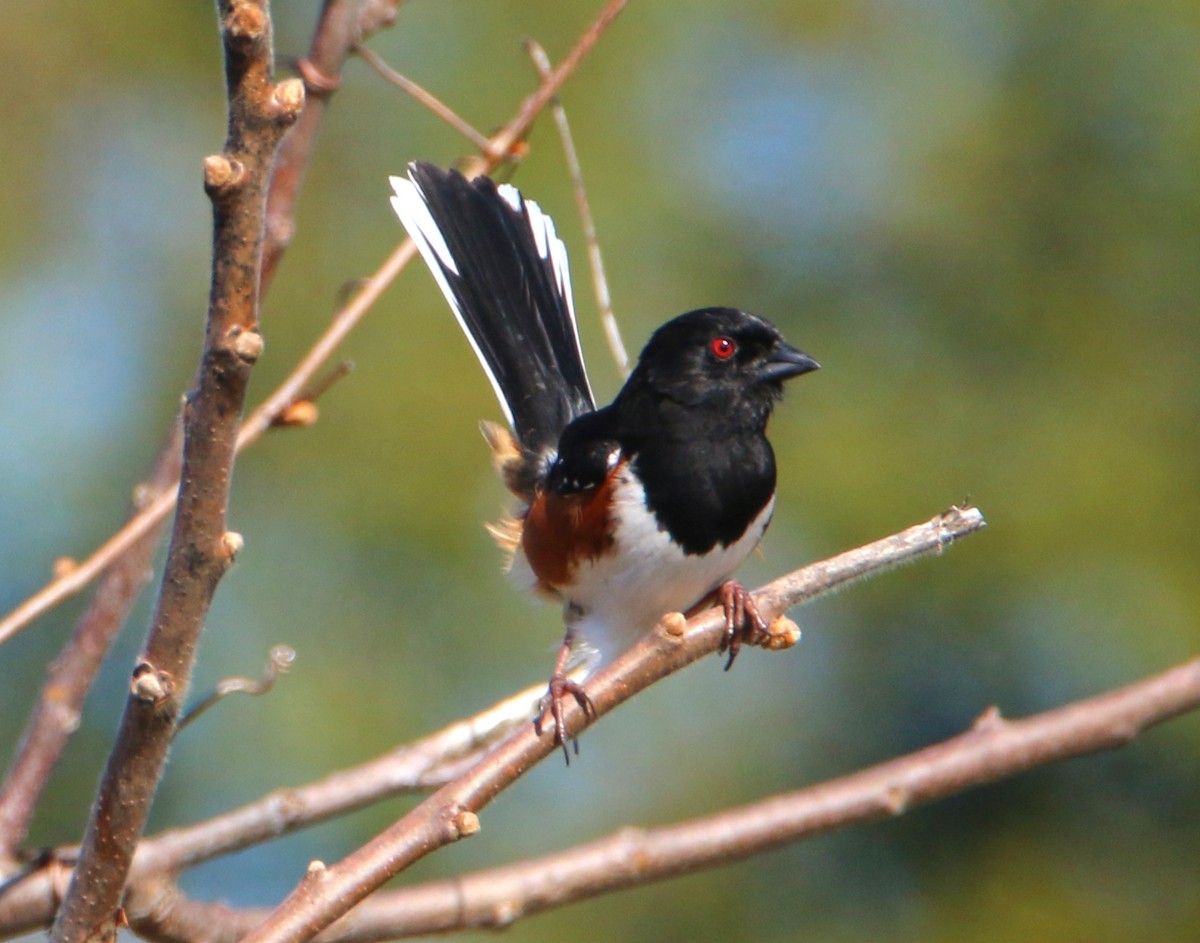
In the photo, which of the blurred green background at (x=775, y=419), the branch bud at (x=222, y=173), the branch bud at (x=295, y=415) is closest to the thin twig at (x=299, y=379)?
the branch bud at (x=295, y=415)

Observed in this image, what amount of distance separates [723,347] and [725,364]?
33mm

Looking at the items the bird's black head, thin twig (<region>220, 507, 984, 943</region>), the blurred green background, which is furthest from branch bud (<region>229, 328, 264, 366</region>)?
the blurred green background

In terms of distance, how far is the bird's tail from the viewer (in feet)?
9.61

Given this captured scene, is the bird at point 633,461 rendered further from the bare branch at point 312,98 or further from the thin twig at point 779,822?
the bare branch at point 312,98

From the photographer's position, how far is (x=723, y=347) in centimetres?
265

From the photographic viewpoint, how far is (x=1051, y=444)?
21.3 feet

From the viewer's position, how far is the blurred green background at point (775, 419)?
223 inches

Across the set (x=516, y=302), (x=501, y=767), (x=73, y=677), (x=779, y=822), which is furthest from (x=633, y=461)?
(x=501, y=767)

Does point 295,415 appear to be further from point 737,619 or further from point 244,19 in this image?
point 244,19

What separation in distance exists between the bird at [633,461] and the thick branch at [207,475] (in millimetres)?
1030

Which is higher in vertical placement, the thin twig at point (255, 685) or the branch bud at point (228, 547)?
the thin twig at point (255, 685)

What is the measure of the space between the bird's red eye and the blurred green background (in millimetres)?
2577

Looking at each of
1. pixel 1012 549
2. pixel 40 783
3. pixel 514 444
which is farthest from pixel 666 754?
pixel 40 783

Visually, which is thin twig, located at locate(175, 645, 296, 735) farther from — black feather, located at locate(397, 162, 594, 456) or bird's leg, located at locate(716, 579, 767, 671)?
black feather, located at locate(397, 162, 594, 456)
